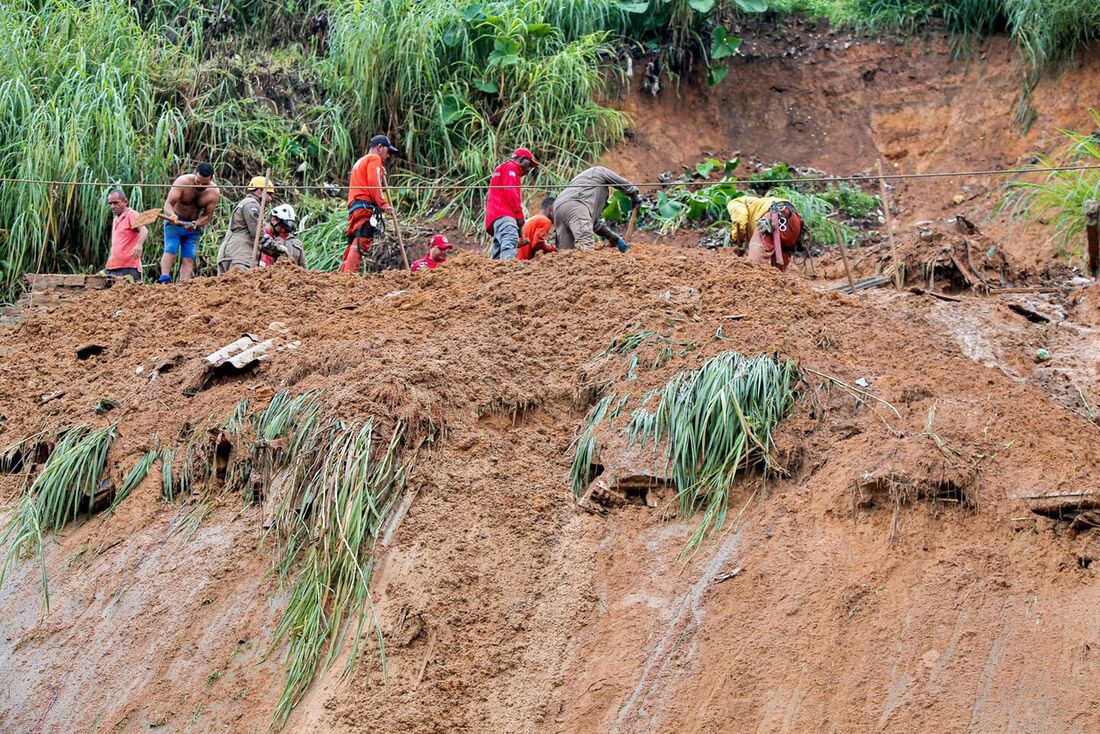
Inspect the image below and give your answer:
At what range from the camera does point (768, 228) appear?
32.8 feet

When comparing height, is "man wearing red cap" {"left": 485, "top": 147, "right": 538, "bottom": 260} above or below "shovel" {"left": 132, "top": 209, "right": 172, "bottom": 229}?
above

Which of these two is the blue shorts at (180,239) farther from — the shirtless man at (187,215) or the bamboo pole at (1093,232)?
the bamboo pole at (1093,232)

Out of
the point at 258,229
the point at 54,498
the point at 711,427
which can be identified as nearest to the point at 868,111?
the point at 258,229

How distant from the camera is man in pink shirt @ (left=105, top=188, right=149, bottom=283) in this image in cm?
1140

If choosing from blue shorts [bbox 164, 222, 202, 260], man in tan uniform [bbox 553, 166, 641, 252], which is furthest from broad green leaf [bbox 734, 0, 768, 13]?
blue shorts [bbox 164, 222, 202, 260]

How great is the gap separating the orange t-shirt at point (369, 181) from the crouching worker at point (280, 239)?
2.41ft

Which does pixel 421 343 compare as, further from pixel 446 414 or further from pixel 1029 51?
pixel 1029 51

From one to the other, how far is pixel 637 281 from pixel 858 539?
9.32 ft

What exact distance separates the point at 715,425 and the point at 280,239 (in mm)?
5725

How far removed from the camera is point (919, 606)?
6059mm

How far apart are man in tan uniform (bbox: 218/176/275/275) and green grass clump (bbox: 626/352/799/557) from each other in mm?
5154

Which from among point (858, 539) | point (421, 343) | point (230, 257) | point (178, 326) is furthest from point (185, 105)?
point (858, 539)

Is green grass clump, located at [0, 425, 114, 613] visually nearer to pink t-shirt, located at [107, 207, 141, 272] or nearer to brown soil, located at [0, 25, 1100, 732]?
brown soil, located at [0, 25, 1100, 732]

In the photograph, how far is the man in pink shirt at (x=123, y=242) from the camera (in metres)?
11.4
